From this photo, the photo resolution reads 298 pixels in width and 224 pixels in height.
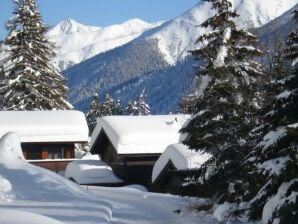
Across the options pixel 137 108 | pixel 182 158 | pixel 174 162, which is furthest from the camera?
pixel 137 108

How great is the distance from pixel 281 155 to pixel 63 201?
767 centimetres

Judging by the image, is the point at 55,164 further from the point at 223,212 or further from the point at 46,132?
the point at 223,212

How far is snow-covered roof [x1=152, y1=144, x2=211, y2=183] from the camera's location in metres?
23.1

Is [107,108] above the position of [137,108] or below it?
above

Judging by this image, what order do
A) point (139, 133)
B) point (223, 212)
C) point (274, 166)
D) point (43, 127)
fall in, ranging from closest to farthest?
point (274, 166) < point (223, 212) < point (139, 133) < point (43, 127)

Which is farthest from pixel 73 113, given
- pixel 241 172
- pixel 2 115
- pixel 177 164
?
pixel 241 172

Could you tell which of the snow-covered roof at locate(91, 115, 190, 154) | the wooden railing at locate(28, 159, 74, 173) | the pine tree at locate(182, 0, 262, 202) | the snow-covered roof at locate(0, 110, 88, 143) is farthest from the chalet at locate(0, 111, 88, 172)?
the pine tree at locate(182, 0, 262, 202)

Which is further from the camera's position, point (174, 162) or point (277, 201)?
point (174, 162)

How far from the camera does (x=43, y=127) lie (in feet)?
118

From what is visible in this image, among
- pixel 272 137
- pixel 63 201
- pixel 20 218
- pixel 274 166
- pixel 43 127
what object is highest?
pixel 272 137

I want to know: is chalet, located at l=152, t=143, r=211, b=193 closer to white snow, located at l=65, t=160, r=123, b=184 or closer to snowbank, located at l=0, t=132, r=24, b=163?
snowbank, located at l=0, t=132, r=24, b=163

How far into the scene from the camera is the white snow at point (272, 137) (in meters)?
Result: 10.6

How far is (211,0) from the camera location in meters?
17.6

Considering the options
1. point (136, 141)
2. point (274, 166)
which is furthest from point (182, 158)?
point (274, 166)
